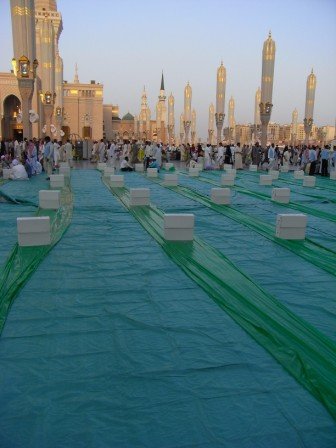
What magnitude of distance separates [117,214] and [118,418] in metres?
6.23

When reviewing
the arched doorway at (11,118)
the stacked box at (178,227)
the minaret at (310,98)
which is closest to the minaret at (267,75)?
the minaret at (310,98)

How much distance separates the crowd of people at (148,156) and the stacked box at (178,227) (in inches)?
359

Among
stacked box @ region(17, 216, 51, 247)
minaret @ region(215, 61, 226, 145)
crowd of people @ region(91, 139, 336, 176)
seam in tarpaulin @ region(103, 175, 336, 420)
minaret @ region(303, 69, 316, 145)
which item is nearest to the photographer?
seam in tarpaulin @ region(103, 175, 336, 420)

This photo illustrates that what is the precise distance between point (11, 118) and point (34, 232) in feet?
136

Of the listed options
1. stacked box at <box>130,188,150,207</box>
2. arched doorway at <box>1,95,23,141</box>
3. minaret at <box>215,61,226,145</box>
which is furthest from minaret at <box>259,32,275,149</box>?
arched doorway at <box>1,95,23,141</box>

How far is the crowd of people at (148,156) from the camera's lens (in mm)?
15836

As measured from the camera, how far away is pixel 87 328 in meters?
3.45

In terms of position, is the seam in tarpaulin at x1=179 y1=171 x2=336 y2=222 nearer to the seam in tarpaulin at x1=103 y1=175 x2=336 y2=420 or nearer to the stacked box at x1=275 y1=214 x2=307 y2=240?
the stacked box at x1=275 y1=214 x2=307 y2=240

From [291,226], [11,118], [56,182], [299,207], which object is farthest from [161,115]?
[291,226]

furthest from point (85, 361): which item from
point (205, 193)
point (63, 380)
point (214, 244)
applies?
point (205, 193)

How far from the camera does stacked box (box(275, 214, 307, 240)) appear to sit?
6383mm

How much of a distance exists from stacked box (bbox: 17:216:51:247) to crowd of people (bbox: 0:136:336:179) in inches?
344

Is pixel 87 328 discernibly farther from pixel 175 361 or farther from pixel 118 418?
pixel 118 418

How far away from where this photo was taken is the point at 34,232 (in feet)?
18.9
